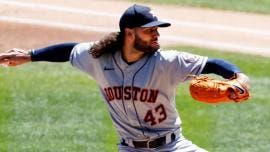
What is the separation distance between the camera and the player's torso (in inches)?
243

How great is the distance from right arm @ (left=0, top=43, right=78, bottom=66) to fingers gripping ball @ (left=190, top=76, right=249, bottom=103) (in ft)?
3.65

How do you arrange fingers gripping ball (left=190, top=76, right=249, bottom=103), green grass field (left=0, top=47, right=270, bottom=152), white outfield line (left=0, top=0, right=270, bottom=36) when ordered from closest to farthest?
fingers gripping ball (left=190, top=76, right=249, bottom=103) < green grass field (left=0, top=47, right=270, bottom=152) < white outfield line (left=0, top=0, right=270, bottom=36)

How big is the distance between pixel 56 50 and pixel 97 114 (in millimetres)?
2744

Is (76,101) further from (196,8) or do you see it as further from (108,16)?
(196,8)

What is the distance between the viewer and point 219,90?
5.89 m

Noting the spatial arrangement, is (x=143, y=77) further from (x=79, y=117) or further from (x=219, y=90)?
(x=79, y=117)

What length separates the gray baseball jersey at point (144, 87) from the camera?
6137 millimetres

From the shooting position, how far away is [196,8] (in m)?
14.2

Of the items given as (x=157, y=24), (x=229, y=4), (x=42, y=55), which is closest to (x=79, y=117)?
(x=42, y=55)

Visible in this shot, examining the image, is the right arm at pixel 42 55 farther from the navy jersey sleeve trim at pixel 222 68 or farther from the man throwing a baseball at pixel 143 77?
the navy jersey sleeve trim at pixel 222 68

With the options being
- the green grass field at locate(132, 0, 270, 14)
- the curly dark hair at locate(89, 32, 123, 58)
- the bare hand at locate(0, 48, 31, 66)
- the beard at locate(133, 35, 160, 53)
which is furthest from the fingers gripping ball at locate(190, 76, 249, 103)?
the green grass field at locate(132, 0, 270, 14)

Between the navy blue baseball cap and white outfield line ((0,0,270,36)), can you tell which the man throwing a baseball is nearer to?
the navy blue baseball cap

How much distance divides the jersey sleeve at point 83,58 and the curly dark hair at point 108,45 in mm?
123

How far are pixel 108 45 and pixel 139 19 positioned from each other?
0.32m
